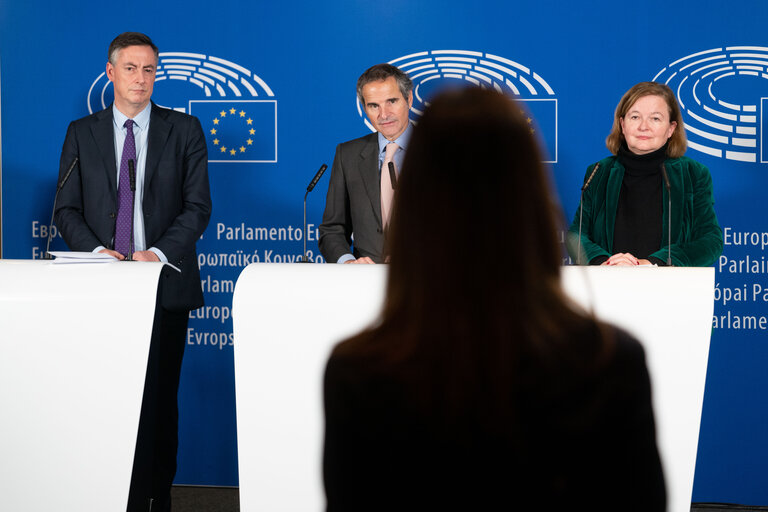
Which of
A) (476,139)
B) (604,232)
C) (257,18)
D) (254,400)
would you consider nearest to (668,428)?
(254,400)

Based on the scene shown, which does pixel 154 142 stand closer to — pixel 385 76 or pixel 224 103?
pixel 224 103

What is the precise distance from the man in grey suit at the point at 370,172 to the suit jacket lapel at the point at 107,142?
2.84 feet

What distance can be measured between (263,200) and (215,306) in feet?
1.94

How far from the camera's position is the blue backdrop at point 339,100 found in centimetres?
375

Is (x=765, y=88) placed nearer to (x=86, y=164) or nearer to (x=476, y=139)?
(x=86, y=164)

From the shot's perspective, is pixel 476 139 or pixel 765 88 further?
pixel 765 88

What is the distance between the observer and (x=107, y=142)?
128 inches

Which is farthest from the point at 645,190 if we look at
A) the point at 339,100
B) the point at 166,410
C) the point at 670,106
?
the point at 166,410

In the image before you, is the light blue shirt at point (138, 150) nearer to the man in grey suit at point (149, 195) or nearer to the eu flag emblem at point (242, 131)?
the man in grey suit at point (149, 195)

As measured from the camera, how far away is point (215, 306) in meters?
4.04

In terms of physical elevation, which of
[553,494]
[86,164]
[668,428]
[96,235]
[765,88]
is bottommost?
[668,428]

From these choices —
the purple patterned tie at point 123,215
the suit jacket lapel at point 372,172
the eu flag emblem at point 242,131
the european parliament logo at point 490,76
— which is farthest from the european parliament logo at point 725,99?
the purple patterned tie at point 123,215

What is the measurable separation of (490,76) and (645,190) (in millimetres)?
1173

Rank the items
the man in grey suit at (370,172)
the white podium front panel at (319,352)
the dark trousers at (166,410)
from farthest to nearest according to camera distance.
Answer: the man in grey suit at (370,172) → the dark trousers at (166,410) → the white podium front panel at (319,352)
